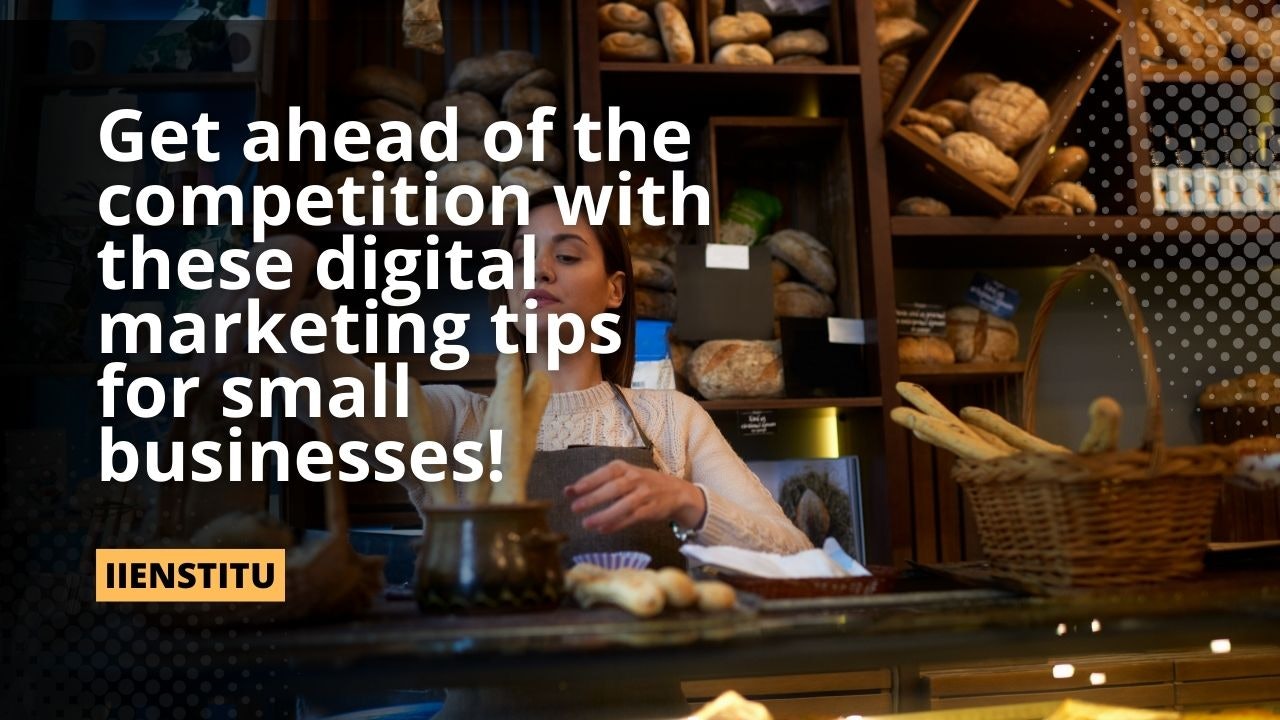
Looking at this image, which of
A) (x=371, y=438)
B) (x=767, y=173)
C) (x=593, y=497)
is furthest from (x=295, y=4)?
(x=593, y=497)

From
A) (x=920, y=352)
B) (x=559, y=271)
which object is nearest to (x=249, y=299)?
(x=559, y=271)

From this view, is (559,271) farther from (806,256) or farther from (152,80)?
(152,80)

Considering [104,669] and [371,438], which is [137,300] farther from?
[104,669]

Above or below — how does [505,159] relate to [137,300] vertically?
above

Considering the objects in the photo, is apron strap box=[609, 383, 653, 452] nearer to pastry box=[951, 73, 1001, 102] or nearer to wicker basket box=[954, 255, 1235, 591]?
wicker basket box=[954, 255, 1235, 591]

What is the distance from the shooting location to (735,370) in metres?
2.71

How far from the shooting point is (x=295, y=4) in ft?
9.23

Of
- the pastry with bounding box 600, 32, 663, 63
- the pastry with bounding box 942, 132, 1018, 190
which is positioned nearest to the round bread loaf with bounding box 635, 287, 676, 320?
the pastry with bounding box 600, 32, 663, 63

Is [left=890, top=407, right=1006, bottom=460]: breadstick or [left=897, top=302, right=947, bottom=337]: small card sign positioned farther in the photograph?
[left=897, top=302, right=947, bottom=337]: small card sign

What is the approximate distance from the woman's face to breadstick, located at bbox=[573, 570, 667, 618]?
988mm

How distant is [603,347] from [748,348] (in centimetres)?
77

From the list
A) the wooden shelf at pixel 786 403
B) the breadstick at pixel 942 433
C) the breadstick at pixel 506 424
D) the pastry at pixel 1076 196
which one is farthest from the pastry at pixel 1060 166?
the breadstick at pixel 506 424

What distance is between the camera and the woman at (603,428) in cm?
157

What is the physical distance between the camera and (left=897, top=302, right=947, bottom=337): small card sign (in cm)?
290
